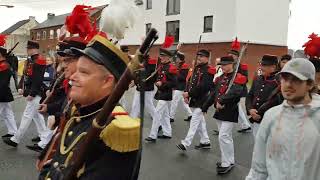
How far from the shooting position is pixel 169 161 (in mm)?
7754

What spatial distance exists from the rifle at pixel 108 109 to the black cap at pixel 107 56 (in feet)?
1.02

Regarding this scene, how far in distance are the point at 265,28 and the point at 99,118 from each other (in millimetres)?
32993

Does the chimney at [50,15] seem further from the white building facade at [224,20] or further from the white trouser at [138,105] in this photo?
the white trouser at [138,105]

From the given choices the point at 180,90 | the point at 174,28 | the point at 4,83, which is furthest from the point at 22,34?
the point at 4,83

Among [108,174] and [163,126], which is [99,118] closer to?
[108,174]

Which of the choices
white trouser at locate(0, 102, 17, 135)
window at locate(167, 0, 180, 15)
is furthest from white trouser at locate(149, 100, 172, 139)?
window at locate(167, 0, 180, 15)

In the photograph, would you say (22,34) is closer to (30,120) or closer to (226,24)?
(226,24)

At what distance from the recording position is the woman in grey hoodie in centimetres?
325

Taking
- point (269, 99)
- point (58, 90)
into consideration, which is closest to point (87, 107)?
point (58, 90)

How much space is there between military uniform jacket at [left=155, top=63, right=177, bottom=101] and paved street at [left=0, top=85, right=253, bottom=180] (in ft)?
3.56

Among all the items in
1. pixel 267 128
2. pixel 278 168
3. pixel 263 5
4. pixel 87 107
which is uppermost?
pixel 263 5

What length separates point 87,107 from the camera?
2475 millimetres

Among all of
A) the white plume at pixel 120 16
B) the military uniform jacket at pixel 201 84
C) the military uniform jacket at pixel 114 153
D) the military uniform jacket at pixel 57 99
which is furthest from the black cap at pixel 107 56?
Result: the military uniform jacket at pixel 201 84

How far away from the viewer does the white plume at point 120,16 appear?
2.45 metres
